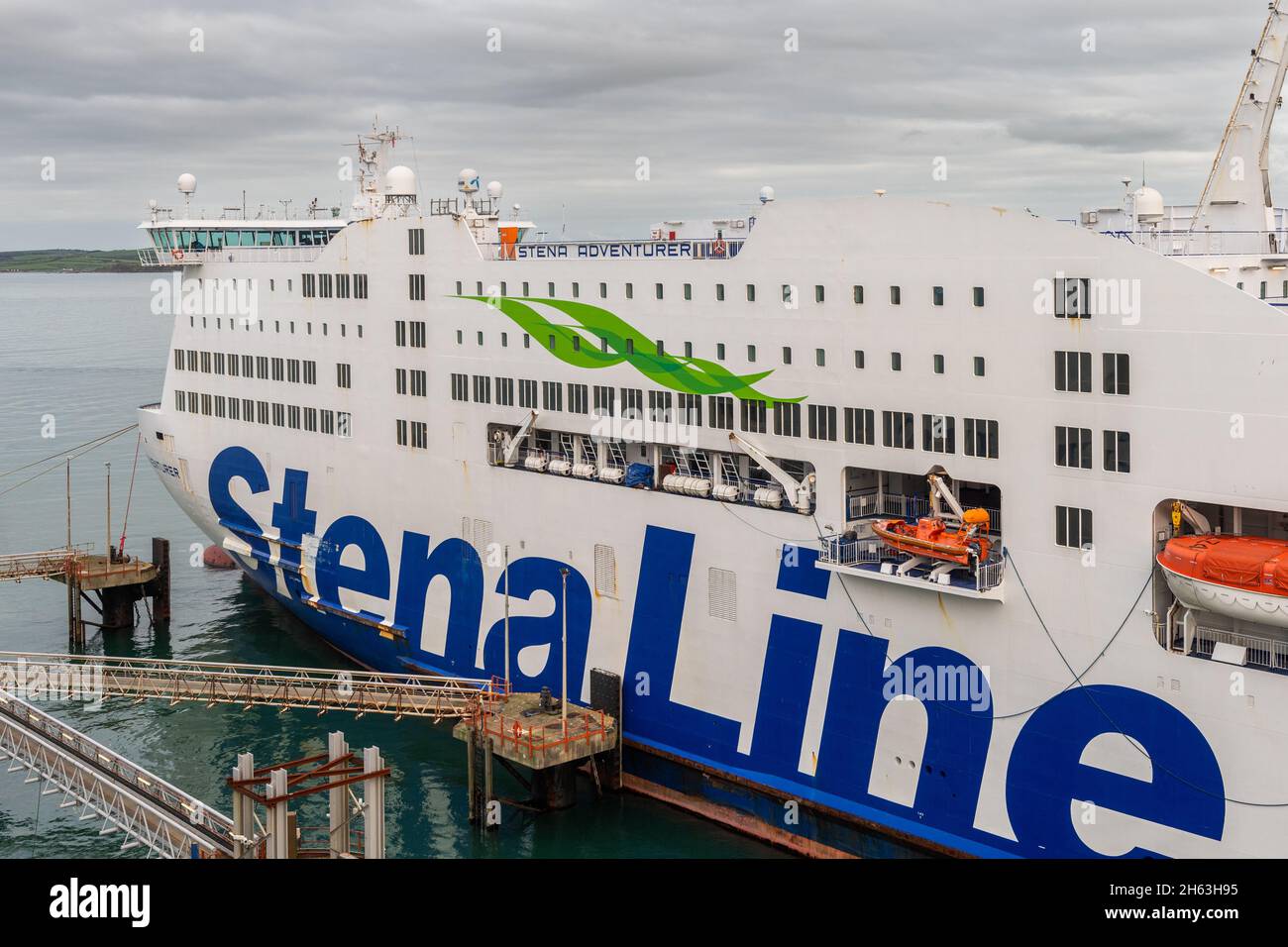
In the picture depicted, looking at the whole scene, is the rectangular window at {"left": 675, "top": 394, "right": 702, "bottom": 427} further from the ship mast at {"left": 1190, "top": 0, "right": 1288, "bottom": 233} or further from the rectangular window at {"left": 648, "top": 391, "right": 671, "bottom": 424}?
the ship mast at {"left": 1190, "top": 0, "right": 1288, "bottom": 233}

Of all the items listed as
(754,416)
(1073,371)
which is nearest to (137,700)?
(754,416)

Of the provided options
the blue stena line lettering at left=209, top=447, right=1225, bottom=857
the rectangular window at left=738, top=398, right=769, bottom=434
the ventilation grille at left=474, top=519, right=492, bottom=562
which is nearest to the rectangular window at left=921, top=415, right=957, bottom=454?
the blue stena line lettering at left=209, top=447, right=1225, bottom=857

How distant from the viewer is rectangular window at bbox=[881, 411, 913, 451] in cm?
2072

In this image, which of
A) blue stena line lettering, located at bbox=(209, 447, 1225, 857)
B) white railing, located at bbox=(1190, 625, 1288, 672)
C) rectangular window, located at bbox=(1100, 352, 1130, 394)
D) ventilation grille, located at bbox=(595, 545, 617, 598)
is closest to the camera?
white railing, located at bbox=(1190, 625, 1288, 672)

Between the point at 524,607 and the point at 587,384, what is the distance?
4.77m

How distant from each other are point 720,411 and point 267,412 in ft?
47.9

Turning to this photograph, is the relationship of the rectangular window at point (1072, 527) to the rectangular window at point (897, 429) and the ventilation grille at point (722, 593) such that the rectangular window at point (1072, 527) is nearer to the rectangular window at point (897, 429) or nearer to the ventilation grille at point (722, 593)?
the rectangular window at point (897, 429)

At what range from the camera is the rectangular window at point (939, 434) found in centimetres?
2019

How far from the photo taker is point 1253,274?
20406 millimetres

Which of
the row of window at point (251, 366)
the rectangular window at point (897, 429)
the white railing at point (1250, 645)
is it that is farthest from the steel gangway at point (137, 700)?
the white railing at point (1250, 645)

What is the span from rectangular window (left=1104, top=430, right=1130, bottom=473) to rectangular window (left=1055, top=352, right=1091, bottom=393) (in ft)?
2.34

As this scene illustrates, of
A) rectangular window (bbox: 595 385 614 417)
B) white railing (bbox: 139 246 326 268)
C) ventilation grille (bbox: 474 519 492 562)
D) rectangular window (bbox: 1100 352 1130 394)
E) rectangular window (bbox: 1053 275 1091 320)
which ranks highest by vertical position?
white railing (bbox: 139 246 326 268)

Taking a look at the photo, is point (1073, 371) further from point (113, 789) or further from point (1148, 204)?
point (113, 789)
